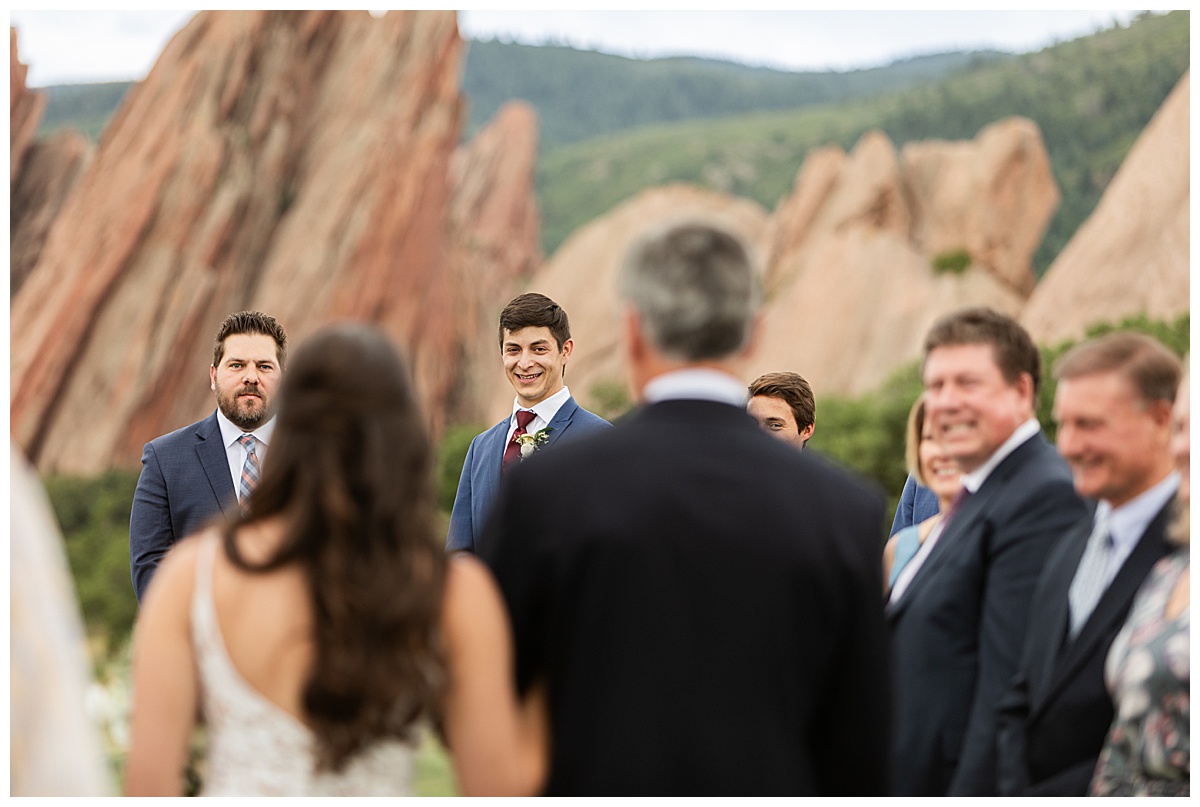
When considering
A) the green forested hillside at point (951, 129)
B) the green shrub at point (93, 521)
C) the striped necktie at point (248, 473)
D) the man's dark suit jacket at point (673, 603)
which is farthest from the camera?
the green forested hillside at point (951, 129)

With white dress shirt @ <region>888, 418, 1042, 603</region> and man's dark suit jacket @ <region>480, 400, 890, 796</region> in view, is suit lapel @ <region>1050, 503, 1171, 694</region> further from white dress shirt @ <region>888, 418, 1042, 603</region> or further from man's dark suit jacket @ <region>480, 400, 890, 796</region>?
man's dark suit jacket @ <region>480, 400, 890, 796</region>

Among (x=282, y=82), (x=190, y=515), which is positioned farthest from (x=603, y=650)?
(x=282, y=82)

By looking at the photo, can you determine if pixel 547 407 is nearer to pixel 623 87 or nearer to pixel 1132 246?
pixel 1132 246

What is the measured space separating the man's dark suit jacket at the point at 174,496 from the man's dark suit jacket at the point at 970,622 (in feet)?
11.1

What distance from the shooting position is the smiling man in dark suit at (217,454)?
555 centimetres

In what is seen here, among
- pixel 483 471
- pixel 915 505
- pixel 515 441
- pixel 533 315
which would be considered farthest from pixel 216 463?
pixel 915 505

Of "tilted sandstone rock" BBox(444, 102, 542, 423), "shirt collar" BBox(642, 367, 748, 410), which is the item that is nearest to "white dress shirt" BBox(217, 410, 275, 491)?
"shirt collar" BBox(642, 367, 748, 410)

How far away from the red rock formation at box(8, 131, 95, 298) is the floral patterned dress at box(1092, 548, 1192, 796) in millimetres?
38527

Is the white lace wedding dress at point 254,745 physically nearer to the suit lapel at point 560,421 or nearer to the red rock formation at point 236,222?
the suit lapel at point 560,421

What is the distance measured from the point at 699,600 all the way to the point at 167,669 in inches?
47.3

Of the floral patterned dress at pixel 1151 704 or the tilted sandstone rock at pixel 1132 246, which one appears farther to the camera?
the tilted sandstone rock at pixel 1132 246

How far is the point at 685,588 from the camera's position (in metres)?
2.73

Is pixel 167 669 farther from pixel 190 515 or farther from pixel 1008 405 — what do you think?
pixel 190 515

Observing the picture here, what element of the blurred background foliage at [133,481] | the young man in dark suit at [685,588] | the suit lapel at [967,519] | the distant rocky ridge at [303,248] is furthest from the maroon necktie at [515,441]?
the distant rocky ridge at [303,248]
